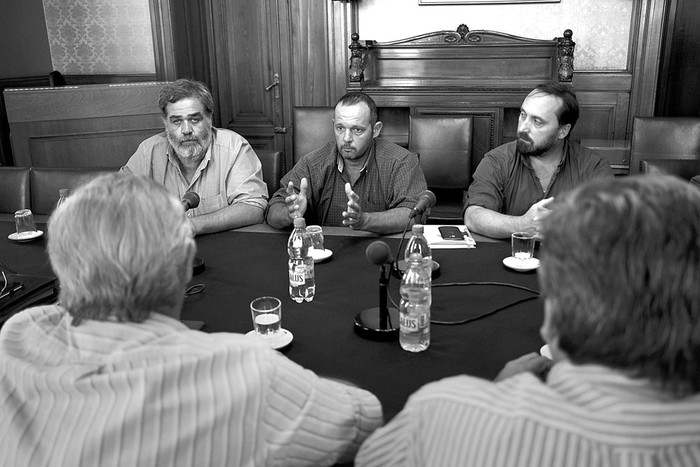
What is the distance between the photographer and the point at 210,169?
2725mm

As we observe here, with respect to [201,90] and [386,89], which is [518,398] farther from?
[386,89]

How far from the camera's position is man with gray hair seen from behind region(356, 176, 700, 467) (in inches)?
26.9

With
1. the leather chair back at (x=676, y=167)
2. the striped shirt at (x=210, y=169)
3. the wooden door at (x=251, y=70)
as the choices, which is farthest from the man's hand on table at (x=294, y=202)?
the wooden door at (x=251, y=70)

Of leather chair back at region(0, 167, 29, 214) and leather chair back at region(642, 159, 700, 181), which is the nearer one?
leather chair back at region(642, 159, 700, 181)

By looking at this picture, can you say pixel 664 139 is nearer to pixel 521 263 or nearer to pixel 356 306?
pixel 521 263

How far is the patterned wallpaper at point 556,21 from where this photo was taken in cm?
433

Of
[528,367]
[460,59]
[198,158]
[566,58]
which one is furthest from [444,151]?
[528,367]

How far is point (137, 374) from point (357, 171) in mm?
2001

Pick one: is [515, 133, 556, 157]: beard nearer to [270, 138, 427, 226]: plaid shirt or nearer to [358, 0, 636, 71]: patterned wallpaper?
[270, 138, 427, 226]: plaid shirt

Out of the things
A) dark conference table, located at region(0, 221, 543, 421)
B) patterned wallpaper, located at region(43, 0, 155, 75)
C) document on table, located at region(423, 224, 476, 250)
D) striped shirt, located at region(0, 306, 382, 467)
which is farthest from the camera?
patterned wallpaper, located at region(43, 0, 155, 75)

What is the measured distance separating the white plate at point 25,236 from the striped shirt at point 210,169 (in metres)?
0.52

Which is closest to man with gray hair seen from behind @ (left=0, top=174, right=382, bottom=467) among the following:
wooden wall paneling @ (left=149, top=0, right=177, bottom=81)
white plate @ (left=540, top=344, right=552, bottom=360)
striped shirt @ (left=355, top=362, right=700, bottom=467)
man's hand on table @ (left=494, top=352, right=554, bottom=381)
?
striped shirt @ (left=355, top=362, right=700, bottom=467)

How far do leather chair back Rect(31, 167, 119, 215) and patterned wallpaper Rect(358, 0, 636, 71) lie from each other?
109 inches

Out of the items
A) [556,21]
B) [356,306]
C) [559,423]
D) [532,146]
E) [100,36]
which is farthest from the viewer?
[100,36]
